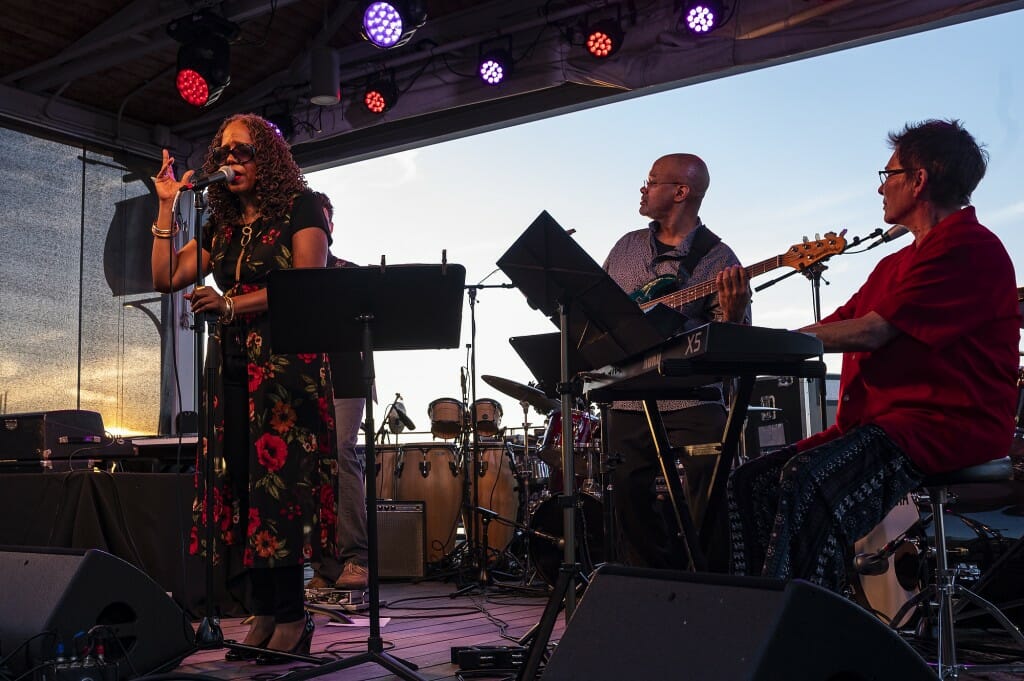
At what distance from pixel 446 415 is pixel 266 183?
397 cm

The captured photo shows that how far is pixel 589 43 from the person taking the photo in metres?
6.46

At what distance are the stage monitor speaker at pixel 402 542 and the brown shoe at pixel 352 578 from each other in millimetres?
1381

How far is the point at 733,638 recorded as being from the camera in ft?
4.96

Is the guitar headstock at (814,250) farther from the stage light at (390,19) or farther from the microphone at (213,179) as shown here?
the stage light at (390,19)

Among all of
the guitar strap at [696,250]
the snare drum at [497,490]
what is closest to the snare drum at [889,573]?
the guitar strap at [696,250]

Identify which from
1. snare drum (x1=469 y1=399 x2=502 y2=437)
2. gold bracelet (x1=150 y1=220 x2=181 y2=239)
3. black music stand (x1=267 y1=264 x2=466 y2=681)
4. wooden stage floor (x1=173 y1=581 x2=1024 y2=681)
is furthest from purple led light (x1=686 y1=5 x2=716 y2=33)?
black music stand (x1=267 y1=264 x2=466 y2=681)

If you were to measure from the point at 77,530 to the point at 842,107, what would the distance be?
15.9ft

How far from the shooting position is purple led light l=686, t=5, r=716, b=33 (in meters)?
6.01

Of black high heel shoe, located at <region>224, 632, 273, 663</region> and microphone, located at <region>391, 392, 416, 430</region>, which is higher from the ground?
microphone, located at <region>391, 392, 416, 430</region>

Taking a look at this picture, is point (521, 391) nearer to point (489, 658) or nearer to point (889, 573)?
point (889, 573)

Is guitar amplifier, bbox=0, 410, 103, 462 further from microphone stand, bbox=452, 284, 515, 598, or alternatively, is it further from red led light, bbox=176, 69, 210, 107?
red led light, bbox=176, 69, 210, 107

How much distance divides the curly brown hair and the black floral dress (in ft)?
0.17

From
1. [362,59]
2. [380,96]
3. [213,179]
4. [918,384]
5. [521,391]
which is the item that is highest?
[362,59]

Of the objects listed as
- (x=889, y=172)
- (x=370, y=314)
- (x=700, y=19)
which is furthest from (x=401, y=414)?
(x=889, y=172)
